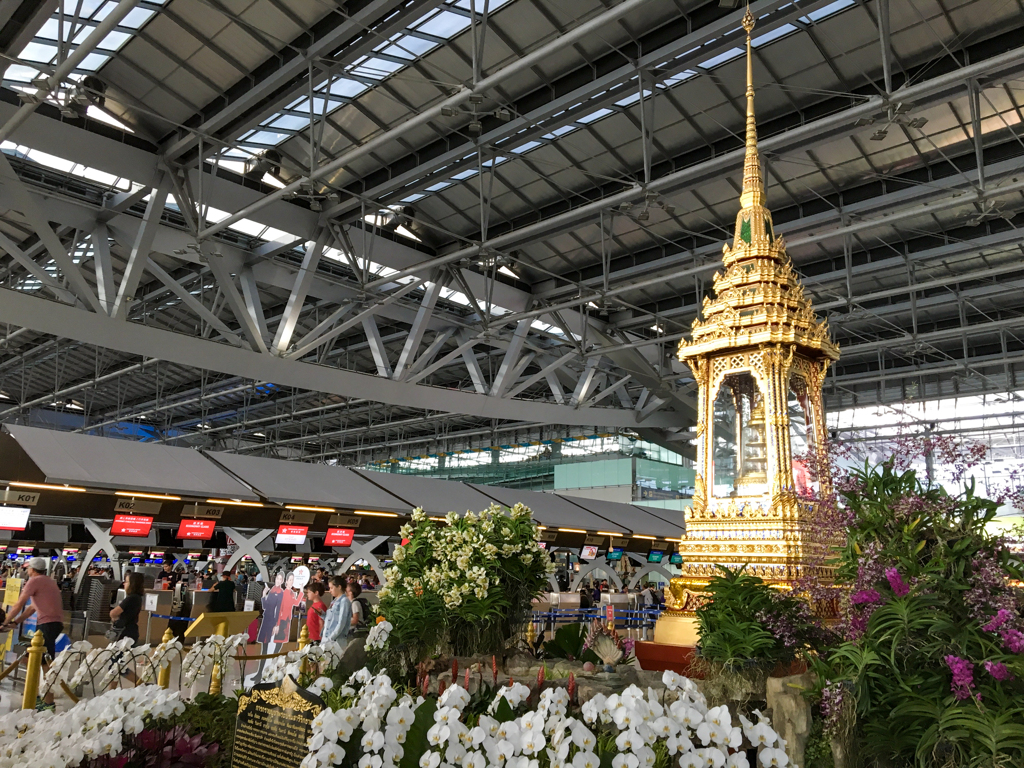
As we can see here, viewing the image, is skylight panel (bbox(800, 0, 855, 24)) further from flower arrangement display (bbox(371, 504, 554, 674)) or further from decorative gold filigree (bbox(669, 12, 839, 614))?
flower arrangement display (bbox(371, 504, 554, 674))

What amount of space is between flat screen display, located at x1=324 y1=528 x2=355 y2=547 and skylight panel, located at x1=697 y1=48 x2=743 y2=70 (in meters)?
11.2

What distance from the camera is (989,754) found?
318cm

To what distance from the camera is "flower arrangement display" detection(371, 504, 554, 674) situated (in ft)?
16.4

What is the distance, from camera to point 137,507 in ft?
45.9

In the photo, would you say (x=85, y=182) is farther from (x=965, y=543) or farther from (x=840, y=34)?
(x=965, y=543)

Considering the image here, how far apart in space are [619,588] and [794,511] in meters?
21.5

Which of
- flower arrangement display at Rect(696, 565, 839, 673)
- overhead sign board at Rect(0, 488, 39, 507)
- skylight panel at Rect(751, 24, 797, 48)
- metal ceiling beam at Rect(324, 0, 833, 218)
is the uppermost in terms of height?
skylight panel at Rect(751, 24, 797, 48)

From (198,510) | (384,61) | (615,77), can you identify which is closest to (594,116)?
(615,77)

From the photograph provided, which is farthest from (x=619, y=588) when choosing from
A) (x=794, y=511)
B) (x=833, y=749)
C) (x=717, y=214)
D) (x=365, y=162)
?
(x=833, y=749)

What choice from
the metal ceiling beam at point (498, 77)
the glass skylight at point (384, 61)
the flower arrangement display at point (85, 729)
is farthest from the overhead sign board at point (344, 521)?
the flower arrangement display at point (85, 729)

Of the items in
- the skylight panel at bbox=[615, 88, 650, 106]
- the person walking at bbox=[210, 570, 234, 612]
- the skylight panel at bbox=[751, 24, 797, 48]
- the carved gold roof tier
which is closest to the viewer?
the carved gold roof tier

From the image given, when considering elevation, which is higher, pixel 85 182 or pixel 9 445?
pixel 85 182

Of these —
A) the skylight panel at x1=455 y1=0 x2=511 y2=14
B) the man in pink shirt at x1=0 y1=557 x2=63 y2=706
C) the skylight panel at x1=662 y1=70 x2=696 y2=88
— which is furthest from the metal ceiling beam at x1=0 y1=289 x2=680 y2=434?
the skylight panel at x1=662 y1=70 x2=696 y2=88

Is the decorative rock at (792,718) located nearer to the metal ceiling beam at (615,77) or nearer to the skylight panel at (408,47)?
the metal ceiling beam at (615,77)
